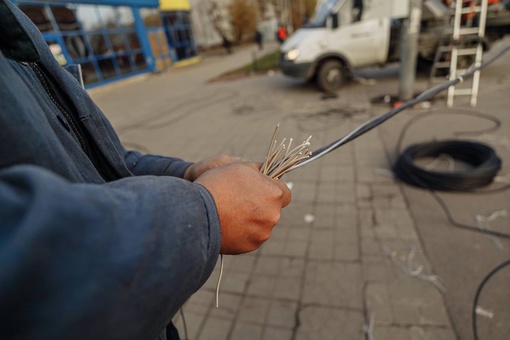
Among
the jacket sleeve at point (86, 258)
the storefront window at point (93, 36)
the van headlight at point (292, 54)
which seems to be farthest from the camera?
the storefront window at point (93, 36)

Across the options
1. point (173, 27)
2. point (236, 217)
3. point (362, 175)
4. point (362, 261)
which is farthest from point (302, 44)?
point (173, 27)

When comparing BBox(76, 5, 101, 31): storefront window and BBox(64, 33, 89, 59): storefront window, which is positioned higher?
BBox(76, 5, 101, 31): storefront window

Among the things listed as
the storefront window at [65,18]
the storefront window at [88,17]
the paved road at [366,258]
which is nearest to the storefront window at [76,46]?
the storefront window at [65,18]

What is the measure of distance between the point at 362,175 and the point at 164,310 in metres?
3.59

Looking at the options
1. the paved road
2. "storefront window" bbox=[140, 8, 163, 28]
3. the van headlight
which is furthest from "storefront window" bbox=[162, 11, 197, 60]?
the paved road

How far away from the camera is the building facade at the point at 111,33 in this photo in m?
12.4

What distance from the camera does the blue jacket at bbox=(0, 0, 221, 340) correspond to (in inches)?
17.0

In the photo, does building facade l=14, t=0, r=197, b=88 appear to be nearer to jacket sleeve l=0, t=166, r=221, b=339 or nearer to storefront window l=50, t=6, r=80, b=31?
storefront window l=50, t=6, r=80, b=31

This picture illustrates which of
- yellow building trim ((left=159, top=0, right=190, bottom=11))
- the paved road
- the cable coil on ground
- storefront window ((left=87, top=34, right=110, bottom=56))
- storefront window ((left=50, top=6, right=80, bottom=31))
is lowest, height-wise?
the paved road

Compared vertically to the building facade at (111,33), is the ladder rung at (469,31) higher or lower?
lower

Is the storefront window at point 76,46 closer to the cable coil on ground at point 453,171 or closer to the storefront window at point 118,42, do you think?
the storefront window at point 118,42

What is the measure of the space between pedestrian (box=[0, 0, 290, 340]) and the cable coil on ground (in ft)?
10.4

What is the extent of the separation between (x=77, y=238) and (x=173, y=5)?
22277 millimetres

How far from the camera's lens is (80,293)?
0.46 metres
